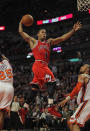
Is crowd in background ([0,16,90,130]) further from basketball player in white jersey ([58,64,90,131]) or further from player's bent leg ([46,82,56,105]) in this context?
basketball player in white jersey ([58,64,90,131])

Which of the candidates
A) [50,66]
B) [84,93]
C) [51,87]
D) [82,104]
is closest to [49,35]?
[50,66]

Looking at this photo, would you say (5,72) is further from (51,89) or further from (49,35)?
(49,35)

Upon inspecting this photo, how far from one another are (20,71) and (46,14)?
5.65 m

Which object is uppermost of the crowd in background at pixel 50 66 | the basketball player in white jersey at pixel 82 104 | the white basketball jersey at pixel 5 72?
the white basketball jersey at pixel 5 72

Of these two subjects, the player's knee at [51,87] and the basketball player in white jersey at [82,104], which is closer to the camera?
the basketball player in white jersey at [82,104]

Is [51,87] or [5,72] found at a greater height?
[5,72]

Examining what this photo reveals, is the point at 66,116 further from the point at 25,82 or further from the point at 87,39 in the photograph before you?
the point at 87,39

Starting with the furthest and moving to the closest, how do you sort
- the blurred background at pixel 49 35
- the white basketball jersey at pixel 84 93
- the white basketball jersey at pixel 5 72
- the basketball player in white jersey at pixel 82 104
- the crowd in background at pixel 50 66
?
the blurred background at pixel 49 35 < the crowd in background at pixel 50 66 < the white basketball jersey at pixel 5 72 < the white basketball jersey at pixel 84 93 < the basketball player in white jersey at pixel 82 104

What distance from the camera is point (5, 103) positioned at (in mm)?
4582

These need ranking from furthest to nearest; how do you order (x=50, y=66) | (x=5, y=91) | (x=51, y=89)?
(x=50, y=66), (x=51, y=89), (x=5, y=91)

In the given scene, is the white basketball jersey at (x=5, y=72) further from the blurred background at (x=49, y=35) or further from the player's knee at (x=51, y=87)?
the blurred background at (x=49, y=35)

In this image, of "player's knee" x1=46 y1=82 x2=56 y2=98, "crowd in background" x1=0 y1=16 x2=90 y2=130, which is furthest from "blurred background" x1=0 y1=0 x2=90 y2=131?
"player's knee" x1=46 y1=82 x2=56 y2=98

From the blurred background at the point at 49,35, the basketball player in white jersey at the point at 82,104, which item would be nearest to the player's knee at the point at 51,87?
the basketball player in white jersey at the point at 82,104

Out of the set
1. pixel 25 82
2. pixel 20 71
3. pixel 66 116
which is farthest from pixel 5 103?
pixel 20 71
